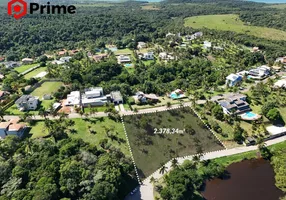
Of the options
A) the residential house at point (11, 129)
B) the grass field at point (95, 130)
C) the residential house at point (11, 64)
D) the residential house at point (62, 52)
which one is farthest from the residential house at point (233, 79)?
the residential house at point (11, 64)

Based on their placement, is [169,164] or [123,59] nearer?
[169,164]

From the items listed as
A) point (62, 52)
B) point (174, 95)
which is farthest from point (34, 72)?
point (174, 95)

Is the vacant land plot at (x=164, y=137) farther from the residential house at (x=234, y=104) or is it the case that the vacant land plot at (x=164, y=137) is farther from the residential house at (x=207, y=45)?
the residential house at (x=207, y=45)

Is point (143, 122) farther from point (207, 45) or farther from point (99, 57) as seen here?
point (207, 45)

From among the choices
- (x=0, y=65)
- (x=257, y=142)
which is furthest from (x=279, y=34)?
(x=0, y=65)

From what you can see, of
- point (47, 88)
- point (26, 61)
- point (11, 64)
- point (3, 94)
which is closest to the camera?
point (3, 94)
